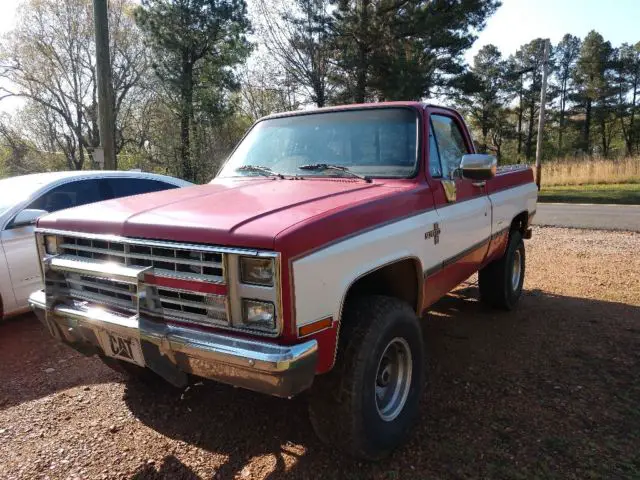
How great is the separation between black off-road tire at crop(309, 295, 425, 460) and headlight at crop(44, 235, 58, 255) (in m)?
1.77

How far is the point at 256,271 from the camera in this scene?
211 centimetres

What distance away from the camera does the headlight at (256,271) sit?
6.79 ft

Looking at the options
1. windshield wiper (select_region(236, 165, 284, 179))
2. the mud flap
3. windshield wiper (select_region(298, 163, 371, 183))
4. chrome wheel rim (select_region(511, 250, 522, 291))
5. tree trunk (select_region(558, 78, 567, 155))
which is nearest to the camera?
the mud flap

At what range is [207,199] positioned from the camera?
2.86m

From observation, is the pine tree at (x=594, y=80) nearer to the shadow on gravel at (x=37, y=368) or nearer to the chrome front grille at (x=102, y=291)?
the shadow on gravel at (x=37, y=368)

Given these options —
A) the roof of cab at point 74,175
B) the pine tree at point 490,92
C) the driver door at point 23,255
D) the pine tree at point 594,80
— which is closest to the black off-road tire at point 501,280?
the roof of cab at point 74,175

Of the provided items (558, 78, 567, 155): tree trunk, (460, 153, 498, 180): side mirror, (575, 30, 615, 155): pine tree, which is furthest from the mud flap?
(558, 78, 567, 155): tree trunk

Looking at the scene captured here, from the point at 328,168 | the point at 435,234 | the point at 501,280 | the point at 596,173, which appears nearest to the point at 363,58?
the point at 596,173

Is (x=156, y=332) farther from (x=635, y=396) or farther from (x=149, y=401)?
(x=635, y=396)

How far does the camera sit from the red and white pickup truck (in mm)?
2107

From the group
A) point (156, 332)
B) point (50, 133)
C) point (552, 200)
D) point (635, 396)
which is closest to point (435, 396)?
point (635, 396)

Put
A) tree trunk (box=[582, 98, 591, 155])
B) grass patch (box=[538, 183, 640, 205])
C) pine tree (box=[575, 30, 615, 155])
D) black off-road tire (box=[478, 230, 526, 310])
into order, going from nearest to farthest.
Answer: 1. black off-road tire (box=[478, 230, 526, 310])
2. grass patch (box=[538, 183, 640, 205])
3. pine tree (box=[575, 30, 615, 155])
4. tree trunk (box=[582, 98, 591, 155])

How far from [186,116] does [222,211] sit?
20.4 meters

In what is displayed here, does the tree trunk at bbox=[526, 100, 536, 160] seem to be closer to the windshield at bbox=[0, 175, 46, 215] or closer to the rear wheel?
the windshield at bbox=[0, 175, 46, 215]
